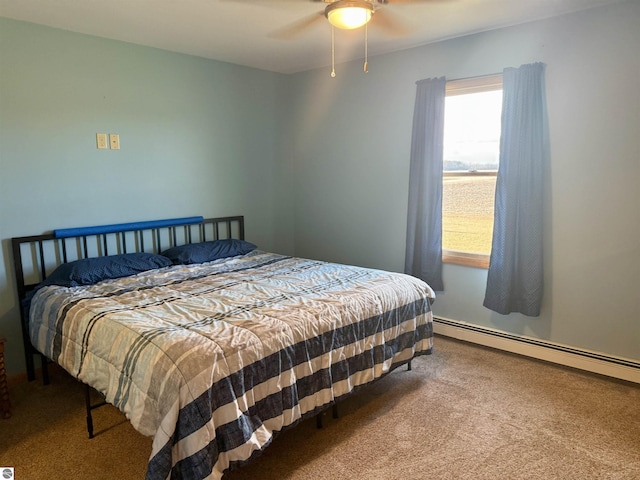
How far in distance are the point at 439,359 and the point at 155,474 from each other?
2271 millimetres

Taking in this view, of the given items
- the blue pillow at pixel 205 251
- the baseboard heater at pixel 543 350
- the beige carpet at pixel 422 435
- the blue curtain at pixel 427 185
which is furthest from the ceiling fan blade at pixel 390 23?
the beige carpet at pixel 422 435

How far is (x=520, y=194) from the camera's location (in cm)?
309

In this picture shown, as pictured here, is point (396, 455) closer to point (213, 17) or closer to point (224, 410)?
point (224, 410)

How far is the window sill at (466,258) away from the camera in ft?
11.3

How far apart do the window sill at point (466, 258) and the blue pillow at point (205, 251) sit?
5.69 ft

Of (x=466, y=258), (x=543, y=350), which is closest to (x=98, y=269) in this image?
(x=466, y=258)

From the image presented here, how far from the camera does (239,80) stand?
412cm

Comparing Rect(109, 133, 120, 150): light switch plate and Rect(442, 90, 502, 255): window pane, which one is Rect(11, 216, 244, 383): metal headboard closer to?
Rect(109, 133, 120, 150): light switch plate

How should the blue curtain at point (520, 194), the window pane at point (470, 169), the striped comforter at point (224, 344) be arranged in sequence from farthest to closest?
the window pane at point (470, 169), the blue curtain at point (520, 194), the striped comforter at point (224, 344)

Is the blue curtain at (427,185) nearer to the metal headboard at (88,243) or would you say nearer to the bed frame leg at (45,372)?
the metal headboard at (88,243)

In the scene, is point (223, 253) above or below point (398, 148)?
below

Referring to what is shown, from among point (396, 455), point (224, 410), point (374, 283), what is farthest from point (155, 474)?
point (374, 283)

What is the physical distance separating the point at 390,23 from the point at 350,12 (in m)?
0.74

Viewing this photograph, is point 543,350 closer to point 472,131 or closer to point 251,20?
point 472,131
